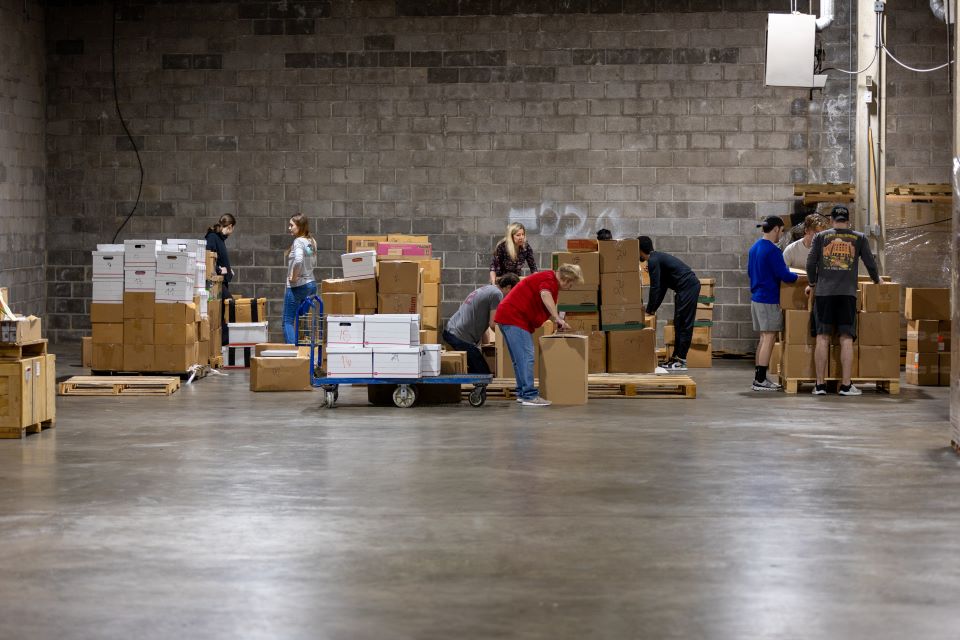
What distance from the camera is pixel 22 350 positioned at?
31.7 feet

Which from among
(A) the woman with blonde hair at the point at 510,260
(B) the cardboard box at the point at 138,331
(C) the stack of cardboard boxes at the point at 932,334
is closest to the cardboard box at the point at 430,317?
(A) the woman with blonde hair at the point at 510,260

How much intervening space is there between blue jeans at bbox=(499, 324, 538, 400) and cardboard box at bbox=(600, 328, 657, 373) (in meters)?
1.41

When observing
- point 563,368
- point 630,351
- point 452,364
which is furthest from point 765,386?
point 452,364

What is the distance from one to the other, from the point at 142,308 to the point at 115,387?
3.98ft

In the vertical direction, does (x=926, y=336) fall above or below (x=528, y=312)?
below

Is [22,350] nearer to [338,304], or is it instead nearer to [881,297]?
[338,304]

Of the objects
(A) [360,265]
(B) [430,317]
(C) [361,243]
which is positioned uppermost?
(C) [361,243]

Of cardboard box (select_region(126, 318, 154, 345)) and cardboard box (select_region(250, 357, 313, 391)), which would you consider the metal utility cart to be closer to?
cardboard box (select_region(250, 357, 313, 391))

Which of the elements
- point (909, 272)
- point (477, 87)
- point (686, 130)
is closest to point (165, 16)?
point (477, 87)

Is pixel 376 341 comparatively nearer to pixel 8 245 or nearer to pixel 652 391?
pixel 652 391

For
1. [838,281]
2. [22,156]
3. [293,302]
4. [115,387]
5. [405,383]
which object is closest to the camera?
[405,383]

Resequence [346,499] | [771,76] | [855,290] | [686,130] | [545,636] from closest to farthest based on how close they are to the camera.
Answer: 1. [545,636]
2. [346,499]
3. [855,290]
4. [771,76]
5. [686,130]

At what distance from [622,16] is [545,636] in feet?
43.9

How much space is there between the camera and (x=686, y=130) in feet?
54.9
